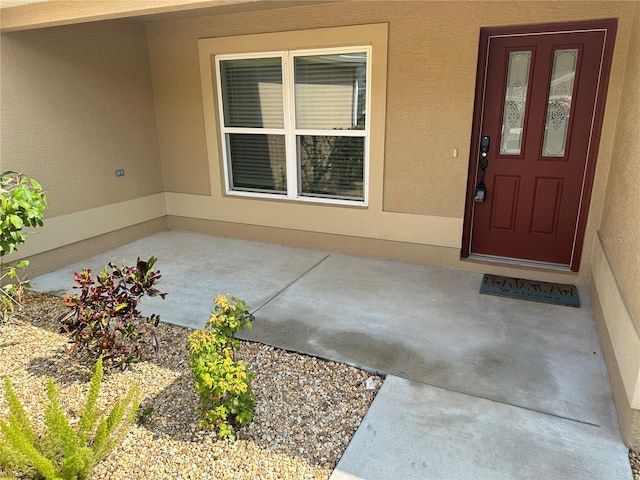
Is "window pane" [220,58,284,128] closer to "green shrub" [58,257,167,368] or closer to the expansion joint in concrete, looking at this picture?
the expansion joint in concrete

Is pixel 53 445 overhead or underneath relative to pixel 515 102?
underneath

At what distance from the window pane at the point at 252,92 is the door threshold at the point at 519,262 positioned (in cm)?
280

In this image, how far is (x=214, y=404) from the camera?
2.42 metres

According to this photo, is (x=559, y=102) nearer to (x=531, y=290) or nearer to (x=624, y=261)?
(x=531, y=290)

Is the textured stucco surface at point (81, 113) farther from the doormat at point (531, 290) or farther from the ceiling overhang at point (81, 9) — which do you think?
the doormat at point (531, 290)

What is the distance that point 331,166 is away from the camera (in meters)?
5.38

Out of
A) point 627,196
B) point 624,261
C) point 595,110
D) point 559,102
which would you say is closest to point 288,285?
point 624,261

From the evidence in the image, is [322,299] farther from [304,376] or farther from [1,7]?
[1,7]

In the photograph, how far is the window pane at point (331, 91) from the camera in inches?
194

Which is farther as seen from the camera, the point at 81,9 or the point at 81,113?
the point at 81,113

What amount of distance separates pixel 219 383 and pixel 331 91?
377 cm

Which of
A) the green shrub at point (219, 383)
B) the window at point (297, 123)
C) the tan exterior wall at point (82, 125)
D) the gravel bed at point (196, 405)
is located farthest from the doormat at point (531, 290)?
the tan exterior wall at point (82, 125)

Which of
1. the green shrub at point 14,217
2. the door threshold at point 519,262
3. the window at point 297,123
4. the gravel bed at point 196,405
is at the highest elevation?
the window at point 297,123

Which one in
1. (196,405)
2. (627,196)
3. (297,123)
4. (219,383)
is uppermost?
(297,123)
